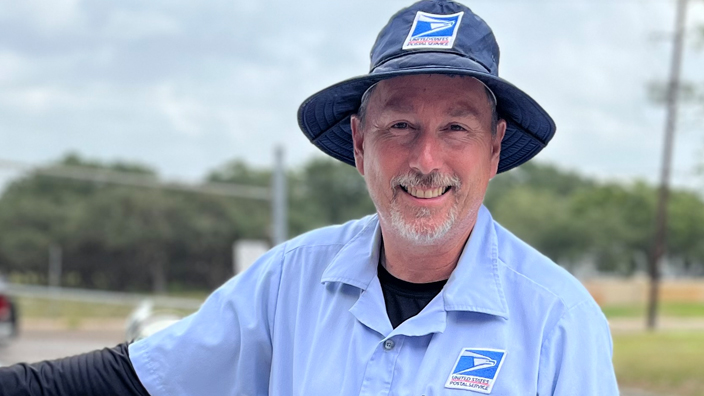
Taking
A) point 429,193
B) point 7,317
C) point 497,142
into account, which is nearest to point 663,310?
point 7,317

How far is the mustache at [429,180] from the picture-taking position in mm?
2045

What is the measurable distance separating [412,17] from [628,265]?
49.8 m

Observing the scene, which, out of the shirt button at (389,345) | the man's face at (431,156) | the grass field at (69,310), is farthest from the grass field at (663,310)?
the shirt button at (389,345)

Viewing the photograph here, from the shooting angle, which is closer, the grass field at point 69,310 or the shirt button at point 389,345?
the shirt button at point 389,345

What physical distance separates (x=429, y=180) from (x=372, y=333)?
0.37 meters

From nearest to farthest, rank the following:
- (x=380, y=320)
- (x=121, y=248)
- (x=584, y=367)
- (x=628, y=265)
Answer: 1. (x=584, y=367)
2. (x=380, y=320)
3. (x=121, y=248)
4. (x=628, y=265)

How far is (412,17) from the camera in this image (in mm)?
2119

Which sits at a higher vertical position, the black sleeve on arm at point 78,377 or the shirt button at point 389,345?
the shirt button at point 389,345

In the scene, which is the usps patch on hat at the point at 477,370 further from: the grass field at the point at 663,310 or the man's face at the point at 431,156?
the grass field at the point at 663,310

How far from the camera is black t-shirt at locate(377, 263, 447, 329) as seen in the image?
210 centimetres

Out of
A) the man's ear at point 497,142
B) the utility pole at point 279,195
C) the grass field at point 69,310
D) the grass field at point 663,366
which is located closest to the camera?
the man's ear at point 497,142

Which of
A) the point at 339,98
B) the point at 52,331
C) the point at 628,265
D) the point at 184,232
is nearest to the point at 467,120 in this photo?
the point at 339,98

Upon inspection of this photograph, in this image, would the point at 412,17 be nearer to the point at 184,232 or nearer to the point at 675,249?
the point at 184,232

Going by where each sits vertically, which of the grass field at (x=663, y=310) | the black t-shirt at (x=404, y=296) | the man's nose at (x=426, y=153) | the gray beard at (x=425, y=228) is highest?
the man's nose at (x=426, y=153)
